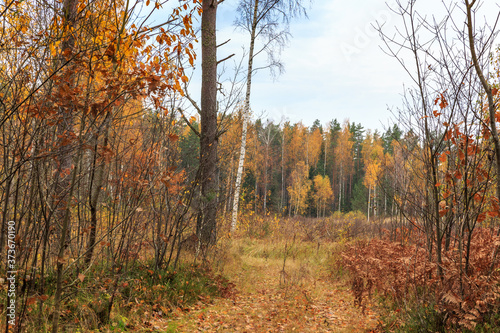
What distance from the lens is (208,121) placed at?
20.8 ft

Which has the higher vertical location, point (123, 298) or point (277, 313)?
point (123, 298)

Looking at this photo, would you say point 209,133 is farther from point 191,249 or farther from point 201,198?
point 191,249

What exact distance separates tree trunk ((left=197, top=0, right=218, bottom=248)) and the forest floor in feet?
2.89

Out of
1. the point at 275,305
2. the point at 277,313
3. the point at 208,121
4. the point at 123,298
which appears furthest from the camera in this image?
the point at 208,121

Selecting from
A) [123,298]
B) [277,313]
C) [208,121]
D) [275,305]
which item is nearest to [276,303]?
[275,305]

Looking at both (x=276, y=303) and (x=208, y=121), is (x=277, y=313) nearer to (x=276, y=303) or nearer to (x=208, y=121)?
(x=276, y=303)


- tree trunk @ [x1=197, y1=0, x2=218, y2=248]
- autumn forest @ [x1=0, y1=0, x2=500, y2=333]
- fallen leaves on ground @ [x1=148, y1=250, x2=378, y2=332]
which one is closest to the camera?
autumn forest @ [x1=0, y1=0, x2=500, y2=333]

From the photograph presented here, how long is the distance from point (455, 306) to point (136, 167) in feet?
12.8

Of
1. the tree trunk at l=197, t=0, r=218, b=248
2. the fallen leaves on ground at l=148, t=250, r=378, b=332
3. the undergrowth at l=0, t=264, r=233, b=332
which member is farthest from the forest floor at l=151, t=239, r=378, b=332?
the tree trunk at l=197, t=0, r=218, b=248

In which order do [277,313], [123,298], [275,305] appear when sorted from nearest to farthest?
[123,298], [277,313], [275,305]

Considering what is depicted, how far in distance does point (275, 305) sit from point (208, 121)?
144 inches

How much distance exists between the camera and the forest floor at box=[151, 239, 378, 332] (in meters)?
4.09

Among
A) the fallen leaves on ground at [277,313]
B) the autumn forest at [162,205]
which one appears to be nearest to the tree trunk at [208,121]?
the autumn forest at [162,205]

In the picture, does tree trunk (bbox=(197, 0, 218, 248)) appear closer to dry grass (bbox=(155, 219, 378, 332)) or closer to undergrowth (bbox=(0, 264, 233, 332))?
dry grass (bbox=(155, 219, 378, 332))
